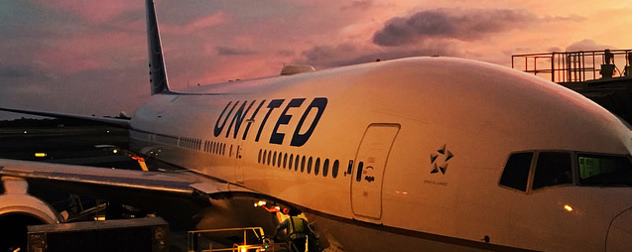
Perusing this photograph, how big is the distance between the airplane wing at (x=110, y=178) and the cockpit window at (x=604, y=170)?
22.5ft

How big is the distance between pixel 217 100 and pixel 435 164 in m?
11.1

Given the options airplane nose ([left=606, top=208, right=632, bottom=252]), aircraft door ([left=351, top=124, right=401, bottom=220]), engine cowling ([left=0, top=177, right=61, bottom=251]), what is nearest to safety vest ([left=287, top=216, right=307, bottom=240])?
aircraft door ([left=351, top=124, right=401, bottom=220])

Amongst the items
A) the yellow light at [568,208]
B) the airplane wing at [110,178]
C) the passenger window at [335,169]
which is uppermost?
the passenger window at [335,169]

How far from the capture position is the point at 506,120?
19.6 ft

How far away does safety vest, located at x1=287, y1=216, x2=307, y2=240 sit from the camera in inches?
321

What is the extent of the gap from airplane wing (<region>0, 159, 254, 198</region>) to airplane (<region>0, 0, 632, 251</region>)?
1.32 meters

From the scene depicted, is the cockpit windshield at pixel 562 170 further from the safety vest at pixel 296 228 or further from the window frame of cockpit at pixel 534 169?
the safety vest at pixel 296 228

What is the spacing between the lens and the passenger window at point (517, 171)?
217 inches

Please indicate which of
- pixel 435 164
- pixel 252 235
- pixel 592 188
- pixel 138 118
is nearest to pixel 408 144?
pixel 435 164

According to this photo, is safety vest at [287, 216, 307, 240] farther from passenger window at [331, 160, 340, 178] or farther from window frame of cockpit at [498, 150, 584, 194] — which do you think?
window frame of cockpit at [498, 150, 584, 194]

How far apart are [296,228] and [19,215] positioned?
583 cm

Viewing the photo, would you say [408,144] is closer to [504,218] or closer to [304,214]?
[504,218]

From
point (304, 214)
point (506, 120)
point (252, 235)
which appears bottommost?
point (252, 235)

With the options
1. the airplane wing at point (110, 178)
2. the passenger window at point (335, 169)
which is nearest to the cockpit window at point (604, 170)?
the passenger window at point (335, 169)
